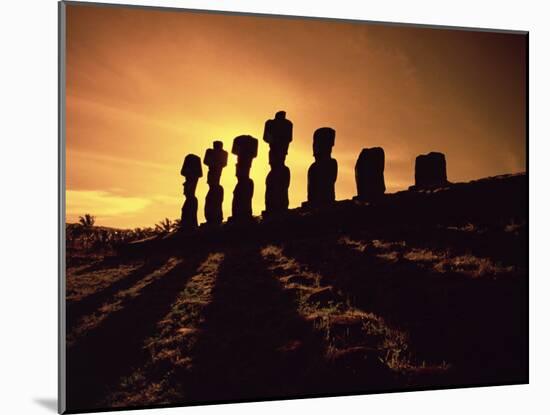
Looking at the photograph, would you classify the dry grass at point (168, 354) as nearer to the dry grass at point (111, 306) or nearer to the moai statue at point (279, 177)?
the dry grass at point (111, 306)

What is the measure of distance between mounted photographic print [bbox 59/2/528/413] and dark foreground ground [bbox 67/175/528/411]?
0.02 meters

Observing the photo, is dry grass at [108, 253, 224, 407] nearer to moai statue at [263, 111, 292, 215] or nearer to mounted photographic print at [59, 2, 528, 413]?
mounted photographic print at [59, 2, 528, 413]

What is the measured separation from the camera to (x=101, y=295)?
609 centimetres

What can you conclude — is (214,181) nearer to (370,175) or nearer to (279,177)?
(279,177)

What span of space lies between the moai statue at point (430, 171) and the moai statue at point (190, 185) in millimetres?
1890

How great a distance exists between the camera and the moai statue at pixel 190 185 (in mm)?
6285

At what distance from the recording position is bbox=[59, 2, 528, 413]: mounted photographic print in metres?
6.05

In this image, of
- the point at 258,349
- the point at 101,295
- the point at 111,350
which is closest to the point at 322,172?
the point at 258,349

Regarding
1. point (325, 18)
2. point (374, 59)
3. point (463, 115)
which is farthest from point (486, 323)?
point (325, 18)

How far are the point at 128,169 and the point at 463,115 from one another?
117 inches

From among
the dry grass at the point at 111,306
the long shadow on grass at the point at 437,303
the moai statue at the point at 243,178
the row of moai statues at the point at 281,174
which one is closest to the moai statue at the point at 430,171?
the row of moai statues at the point at 281,174

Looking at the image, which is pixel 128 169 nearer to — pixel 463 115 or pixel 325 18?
pixel 325 18

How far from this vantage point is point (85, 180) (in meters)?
5.95

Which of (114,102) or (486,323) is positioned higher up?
(114,102)
